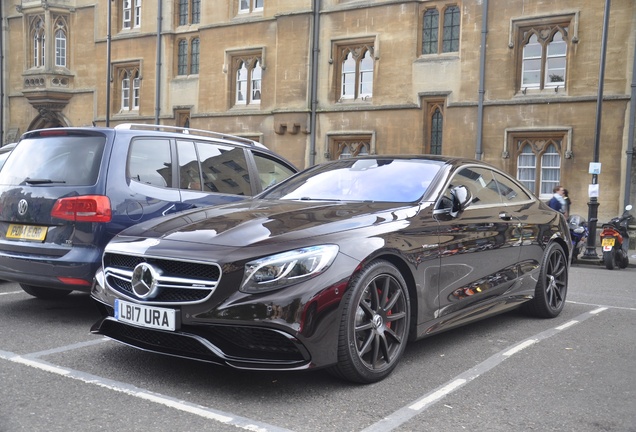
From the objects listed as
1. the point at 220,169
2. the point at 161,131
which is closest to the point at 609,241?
the point at 220,169

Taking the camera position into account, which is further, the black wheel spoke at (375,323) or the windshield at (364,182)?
the windshield at (364,182)

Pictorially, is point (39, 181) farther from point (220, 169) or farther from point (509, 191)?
point (509, 191)

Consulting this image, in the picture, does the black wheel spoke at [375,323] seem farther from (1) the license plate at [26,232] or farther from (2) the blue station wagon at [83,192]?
(1) the license plate at [26,232]

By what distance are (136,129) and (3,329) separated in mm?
2089

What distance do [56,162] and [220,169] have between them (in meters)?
1.66

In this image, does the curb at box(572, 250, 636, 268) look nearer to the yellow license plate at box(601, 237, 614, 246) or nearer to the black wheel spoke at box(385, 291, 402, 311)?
the yellow license plate at box(601, 237, 614, 246)

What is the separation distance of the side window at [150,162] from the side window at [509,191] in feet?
9.96

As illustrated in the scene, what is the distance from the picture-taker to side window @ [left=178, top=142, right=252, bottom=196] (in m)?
7.10

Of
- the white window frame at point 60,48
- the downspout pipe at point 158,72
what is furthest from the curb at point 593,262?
the white window frame at point 60,48

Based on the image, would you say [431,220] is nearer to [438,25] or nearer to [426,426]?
[426,426]

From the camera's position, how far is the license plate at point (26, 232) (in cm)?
616

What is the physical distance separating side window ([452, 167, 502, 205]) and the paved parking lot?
3.76 feet

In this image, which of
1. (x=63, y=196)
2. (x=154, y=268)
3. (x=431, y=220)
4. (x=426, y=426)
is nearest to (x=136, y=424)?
(x=154, y=268)

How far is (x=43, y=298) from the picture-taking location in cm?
752
